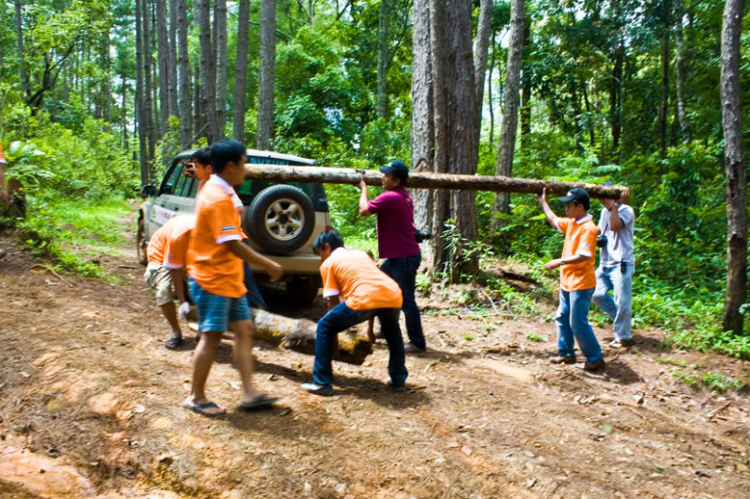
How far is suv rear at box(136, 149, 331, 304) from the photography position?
636 centimetres

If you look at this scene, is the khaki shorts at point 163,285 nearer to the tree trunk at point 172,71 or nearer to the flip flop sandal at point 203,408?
the flip flop sandal at point 203,408

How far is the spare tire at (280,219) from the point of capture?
20.7ft

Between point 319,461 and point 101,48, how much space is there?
39.8 m

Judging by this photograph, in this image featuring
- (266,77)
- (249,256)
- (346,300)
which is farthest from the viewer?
(266,77)

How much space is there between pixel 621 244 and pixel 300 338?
394 centimetres

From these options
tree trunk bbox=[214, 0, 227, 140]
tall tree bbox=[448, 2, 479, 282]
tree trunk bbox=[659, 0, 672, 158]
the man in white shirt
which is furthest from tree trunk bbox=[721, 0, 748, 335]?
tree trunk bbox=[659, 0, 672, 158]

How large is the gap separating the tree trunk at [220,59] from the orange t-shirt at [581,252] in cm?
971

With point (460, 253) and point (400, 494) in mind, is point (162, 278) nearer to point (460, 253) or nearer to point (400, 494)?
point (400, 494)

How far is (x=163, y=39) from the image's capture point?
2373 centimetres

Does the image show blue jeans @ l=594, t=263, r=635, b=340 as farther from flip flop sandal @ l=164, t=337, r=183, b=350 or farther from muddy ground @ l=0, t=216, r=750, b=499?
flip flop sandal @ l=164, t=337, r=183, b=350

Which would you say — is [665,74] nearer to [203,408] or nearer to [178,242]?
[178,242]

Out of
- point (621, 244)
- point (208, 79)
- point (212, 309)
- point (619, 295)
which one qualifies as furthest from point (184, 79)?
point (212, 309)

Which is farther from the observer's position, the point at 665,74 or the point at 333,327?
the point at 665,74

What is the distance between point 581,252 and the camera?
18.9 feet
